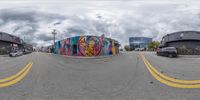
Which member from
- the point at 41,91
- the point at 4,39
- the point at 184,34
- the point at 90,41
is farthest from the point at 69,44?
the point at 41,91

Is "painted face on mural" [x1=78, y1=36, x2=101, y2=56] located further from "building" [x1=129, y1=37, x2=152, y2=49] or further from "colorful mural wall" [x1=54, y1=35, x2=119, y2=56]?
"building" [x1=129, y1=37, x2=152, y2=49]

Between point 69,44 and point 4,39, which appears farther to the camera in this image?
point 4,39

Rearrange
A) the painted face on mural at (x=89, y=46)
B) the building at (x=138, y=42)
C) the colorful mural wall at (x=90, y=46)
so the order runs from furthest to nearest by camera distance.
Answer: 1. the building at (x=138, y=42)
2. the colorful mural wall at (x=90, y=46)
3. the painted face on mural at (x=89, y=46)

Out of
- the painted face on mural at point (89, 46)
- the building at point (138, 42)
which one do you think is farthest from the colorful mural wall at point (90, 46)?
the building at point (138, 42)

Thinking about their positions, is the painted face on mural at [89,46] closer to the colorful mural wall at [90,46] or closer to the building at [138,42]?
the colorful mural wall at [90,46]

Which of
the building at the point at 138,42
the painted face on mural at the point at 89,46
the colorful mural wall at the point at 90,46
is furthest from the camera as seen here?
the building at the point at 138,42

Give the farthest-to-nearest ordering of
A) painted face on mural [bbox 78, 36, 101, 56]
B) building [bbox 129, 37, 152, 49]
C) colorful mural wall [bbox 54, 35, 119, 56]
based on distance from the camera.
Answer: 1. building [bbox 129, 37, 152, 49]
2. colorful mural wall [bbox 54, 35, 119, 56]
3. painted face on mural [bbox 78, 36, 101, 56]

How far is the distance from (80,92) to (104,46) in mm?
36388

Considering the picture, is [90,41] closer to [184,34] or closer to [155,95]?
[184,34]

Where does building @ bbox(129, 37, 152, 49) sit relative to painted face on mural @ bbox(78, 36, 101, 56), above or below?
above

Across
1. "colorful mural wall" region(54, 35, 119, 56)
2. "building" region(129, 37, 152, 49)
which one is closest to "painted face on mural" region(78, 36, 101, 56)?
"colorful mural wall" region(54, 35, 119, 56)

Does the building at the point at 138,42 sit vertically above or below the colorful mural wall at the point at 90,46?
above

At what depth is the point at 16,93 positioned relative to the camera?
5180 millimetres

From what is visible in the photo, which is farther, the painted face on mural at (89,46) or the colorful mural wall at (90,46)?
the colorful mural wall at (90,46)
